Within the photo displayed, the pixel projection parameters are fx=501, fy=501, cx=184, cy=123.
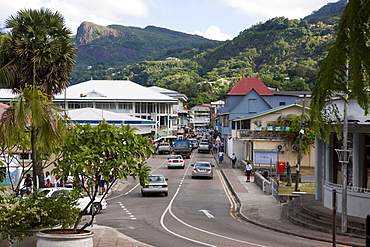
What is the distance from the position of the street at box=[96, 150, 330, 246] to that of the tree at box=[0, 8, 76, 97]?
294 inches

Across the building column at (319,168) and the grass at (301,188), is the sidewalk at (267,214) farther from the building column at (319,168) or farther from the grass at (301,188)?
the building column at (319,168)

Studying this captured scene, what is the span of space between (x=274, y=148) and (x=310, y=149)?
3638mm

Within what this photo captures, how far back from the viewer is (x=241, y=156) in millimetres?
58562

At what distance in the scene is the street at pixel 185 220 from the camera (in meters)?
16.8

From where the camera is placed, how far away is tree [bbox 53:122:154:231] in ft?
39.0

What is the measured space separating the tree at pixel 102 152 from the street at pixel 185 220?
4667mm

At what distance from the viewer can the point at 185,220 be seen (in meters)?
21.1

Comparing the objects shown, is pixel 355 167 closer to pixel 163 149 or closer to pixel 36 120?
pixel 36 120

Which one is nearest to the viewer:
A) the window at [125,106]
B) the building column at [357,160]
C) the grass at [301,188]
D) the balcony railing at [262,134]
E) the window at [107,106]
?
the building column at [357,160]

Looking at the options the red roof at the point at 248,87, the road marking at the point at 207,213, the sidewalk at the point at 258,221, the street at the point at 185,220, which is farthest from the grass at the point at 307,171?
the red roof at the point at 248,87

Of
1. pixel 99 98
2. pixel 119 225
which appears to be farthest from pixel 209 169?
pixel 99 98

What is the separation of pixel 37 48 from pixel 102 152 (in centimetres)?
1346

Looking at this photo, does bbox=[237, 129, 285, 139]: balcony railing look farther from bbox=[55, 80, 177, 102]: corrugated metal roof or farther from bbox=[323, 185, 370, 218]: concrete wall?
bbox=[55, 80, 177, 102]: corrugated metal roof

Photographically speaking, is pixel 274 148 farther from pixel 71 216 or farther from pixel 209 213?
pixel 71 216
